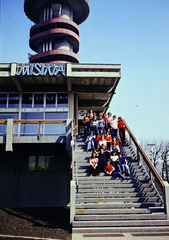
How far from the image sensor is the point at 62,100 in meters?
16.5

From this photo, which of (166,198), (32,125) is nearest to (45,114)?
(32,125)

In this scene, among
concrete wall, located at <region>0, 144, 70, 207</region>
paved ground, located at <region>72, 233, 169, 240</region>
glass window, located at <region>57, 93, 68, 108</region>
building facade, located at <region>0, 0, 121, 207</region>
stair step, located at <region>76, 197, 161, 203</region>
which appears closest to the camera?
paved ground, located at <region>72, 233, 169, 240</region>

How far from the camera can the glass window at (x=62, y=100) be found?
16344 millimetres

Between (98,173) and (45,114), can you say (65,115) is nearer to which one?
(45,114)

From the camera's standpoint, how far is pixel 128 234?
24.5ft

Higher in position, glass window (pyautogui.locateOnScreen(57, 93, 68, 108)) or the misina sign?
the misina sign

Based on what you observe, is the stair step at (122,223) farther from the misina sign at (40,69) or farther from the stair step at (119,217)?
the misina sign at (40,69)

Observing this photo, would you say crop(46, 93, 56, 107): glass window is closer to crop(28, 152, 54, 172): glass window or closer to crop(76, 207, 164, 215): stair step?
crop(28, 152, 54, 172): glass window

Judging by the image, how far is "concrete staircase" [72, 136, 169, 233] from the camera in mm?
8023

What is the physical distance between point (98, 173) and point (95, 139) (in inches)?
96.6

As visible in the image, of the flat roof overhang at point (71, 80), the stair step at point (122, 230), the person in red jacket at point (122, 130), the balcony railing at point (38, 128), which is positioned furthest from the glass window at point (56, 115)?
the stair step at point (122, 230)

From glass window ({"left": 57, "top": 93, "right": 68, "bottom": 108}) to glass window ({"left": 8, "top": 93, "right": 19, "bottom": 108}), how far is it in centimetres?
286

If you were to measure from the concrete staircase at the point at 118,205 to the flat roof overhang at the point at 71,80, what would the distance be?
6786 mm

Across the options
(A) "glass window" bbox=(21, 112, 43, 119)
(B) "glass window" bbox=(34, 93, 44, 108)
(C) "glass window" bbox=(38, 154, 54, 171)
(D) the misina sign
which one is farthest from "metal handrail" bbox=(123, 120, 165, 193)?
(B) "glass window" bbox=(34, 93, 44, 108)
